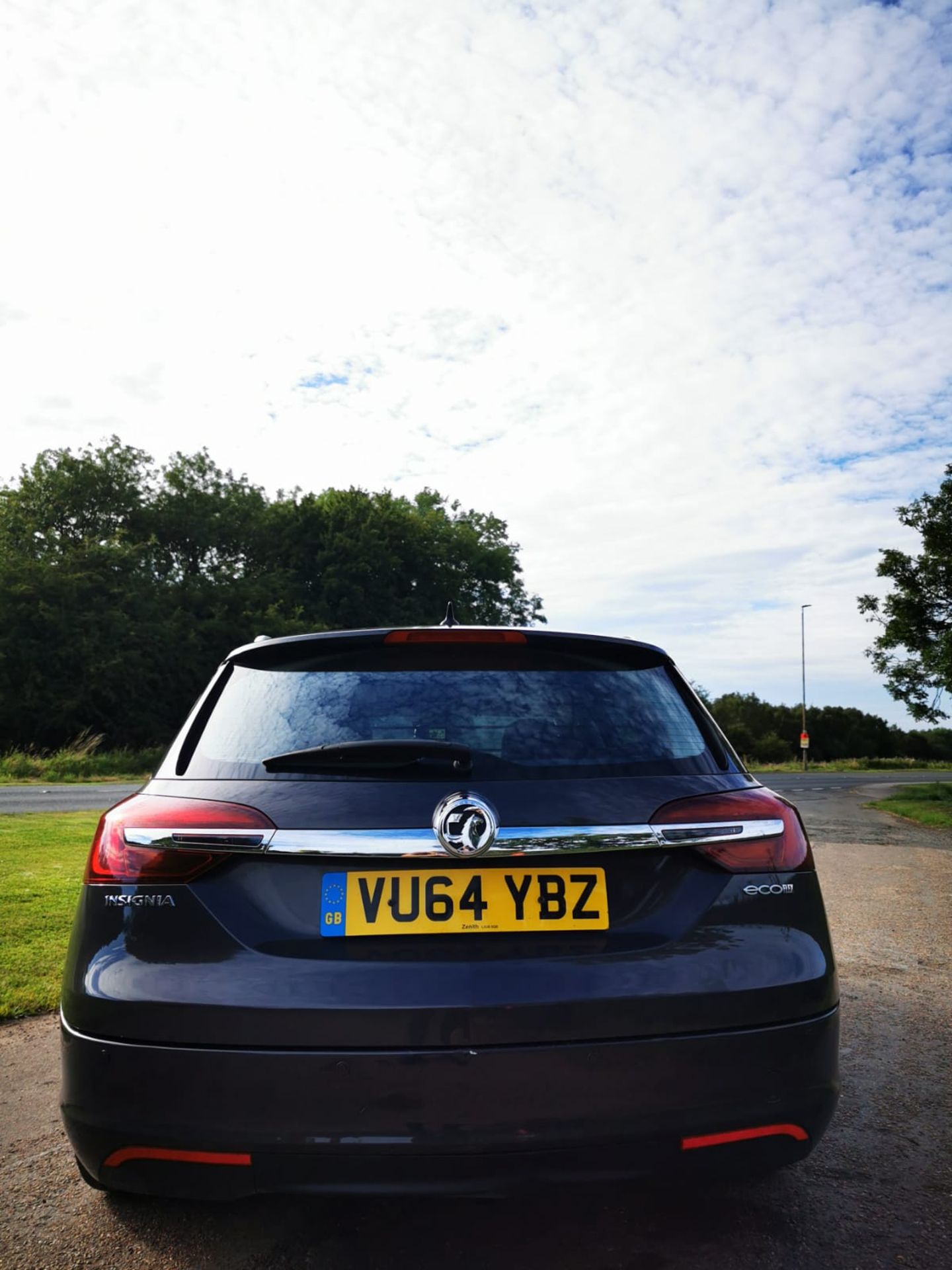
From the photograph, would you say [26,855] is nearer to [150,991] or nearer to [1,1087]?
[1,1087]

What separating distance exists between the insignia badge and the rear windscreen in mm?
105

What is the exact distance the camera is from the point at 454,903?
7.32 feet

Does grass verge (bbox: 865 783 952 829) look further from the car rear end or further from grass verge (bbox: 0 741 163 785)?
grass verge (bbox: 0 741 163 785)

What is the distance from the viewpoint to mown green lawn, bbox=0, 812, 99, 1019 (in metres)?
5.43

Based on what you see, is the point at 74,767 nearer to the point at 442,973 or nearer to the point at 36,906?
the point at 36,906

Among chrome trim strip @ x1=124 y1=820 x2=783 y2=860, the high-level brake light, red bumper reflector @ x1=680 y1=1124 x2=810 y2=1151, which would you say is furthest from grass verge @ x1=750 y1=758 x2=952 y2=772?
chrome trim strip @ x1=124 y1=820 x2=783 y2=860

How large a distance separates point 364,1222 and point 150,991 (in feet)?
3.33

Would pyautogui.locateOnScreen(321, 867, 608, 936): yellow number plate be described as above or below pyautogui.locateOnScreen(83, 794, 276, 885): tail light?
below

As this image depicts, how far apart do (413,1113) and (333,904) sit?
1.48 feet

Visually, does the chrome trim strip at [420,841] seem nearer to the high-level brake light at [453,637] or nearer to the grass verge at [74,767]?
the high-level brake light at [453,637]

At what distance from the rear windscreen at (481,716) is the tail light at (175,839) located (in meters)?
0.12

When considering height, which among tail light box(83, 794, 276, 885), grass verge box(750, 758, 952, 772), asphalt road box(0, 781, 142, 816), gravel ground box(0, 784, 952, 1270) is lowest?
gravel ground box(0, 784, 952, 1270)

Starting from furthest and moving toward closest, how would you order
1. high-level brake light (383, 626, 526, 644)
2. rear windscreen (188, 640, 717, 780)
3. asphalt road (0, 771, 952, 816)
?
asphalt road (0, 771, 952, 816) < high-level brake light (383, 626, 526, 644) < rear windscreen (188, 640, 717, 780)

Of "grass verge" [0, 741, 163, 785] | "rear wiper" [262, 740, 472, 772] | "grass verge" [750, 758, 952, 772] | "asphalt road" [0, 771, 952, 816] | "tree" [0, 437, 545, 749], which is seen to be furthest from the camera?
"grass verge" [750, 758, 952, 772]
